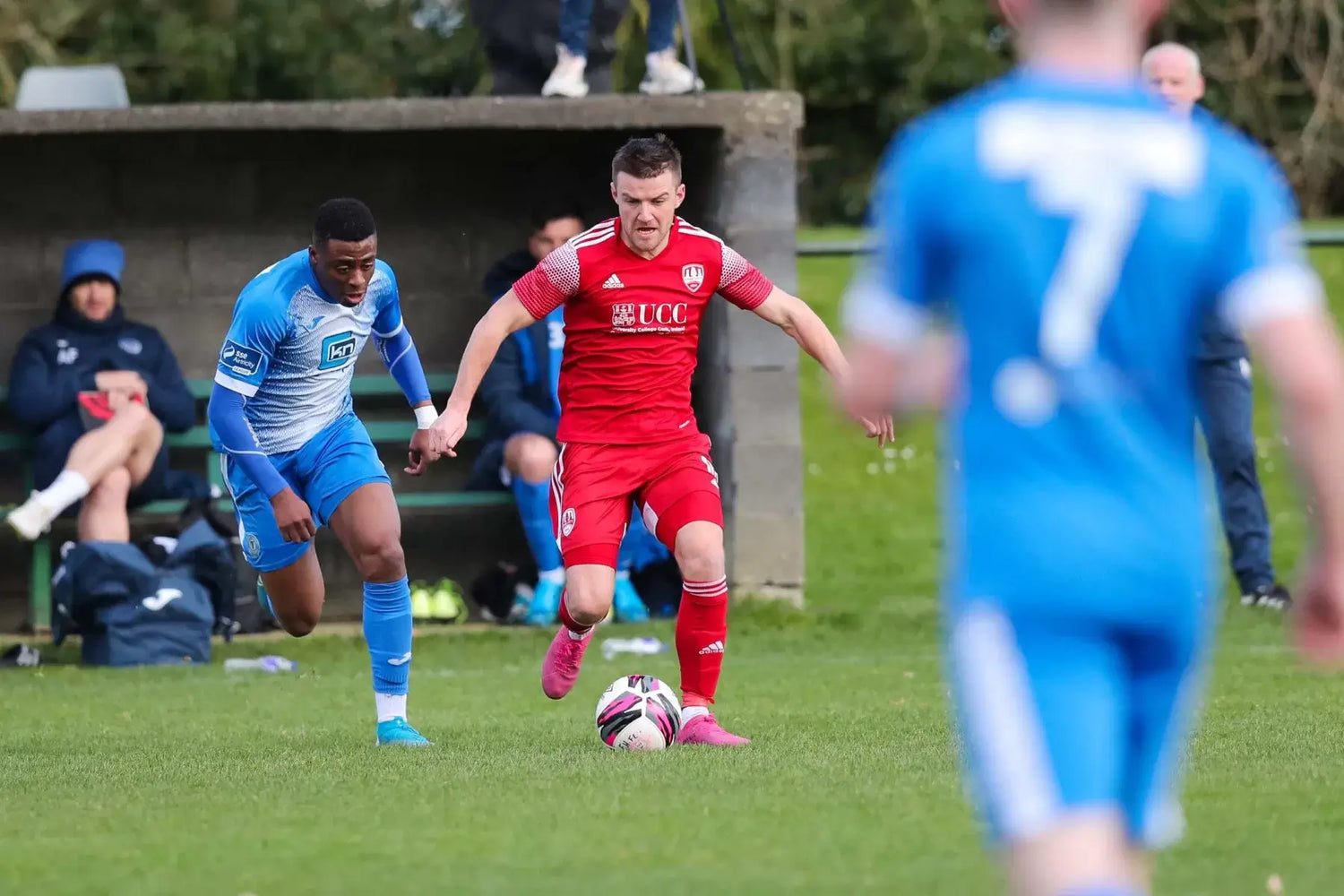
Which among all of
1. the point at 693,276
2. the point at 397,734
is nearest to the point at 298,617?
the point at 397,734

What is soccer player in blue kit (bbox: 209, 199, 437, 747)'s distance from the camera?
804cm

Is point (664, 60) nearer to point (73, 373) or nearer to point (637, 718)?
point (73, 373)

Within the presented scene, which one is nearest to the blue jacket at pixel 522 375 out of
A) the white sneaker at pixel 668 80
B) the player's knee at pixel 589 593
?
the white sneaker at pixel 668 80

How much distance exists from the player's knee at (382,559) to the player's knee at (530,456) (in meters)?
4.75

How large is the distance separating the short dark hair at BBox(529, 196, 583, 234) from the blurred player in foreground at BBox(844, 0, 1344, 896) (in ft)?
32.9

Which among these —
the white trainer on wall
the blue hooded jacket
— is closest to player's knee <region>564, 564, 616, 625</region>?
the blue hooded jacket

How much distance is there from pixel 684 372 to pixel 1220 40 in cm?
2354

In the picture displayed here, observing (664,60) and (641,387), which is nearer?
(641,387)

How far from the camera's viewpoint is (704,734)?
7.88 meters

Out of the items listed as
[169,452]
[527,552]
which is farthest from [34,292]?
[527,552]

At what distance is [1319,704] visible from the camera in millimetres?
8562

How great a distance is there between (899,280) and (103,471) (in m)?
9.66

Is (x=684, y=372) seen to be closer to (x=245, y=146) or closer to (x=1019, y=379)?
(x=1019, y=379)

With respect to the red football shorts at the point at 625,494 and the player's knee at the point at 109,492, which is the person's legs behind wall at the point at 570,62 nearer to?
the player's knee at the point at 109,492
